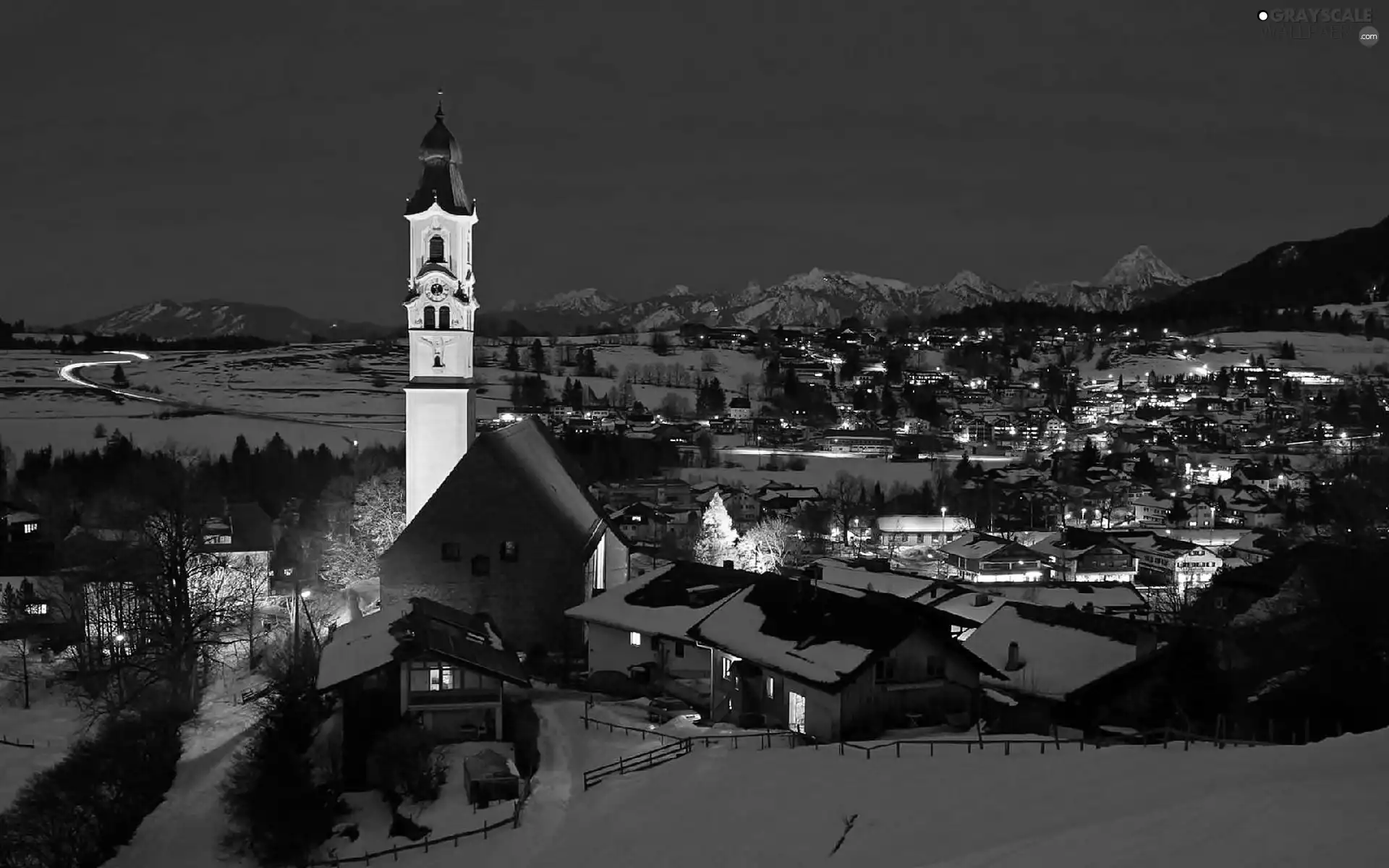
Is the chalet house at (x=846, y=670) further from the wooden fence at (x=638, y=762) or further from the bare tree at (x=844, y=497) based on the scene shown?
the bare tree at (x=844, y=497)

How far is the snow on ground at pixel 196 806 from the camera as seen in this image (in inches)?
902

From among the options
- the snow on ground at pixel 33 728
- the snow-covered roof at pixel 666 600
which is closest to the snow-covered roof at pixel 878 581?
the snow-covered roof at pixel 666 600

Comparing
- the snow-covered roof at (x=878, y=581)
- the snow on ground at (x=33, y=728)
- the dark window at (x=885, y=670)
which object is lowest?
the snow on ground at (x=33, y=728)

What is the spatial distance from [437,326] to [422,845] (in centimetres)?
2333

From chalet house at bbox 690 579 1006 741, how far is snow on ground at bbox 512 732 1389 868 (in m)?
2.38

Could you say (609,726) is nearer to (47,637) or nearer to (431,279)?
(431,279)

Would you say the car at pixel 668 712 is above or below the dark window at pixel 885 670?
below

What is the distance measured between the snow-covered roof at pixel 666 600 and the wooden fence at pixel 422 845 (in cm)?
1066

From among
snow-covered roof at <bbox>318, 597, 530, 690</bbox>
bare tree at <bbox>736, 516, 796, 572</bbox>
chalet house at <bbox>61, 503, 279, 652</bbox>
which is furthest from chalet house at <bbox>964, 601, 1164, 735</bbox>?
chalet house at <bbox>61, 503, 279, 652</bbox>

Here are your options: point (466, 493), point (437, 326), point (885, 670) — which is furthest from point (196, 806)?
point (437, 326)

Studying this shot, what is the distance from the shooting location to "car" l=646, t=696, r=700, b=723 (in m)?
26.5

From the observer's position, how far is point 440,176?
39875 millimetres

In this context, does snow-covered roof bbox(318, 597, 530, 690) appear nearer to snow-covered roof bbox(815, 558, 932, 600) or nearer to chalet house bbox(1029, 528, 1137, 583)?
snow-covered roof bbox(815, 558, 932, 600)

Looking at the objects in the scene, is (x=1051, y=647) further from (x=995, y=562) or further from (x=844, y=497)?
(x=844, y=497)
